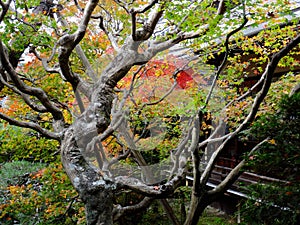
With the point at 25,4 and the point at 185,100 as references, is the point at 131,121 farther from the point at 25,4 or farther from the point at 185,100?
the point at 25,4

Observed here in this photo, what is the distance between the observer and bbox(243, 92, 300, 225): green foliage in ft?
10.3

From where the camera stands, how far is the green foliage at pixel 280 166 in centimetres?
315

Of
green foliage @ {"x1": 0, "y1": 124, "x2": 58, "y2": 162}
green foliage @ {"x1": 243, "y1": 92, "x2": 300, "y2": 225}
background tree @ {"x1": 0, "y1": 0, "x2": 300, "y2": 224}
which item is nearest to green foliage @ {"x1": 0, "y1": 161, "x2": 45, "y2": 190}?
green foliage @ {"x1": 0, "y1": 124, "x2": 58, "y2": 162}

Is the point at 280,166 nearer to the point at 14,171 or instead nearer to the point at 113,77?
the point at 113,77

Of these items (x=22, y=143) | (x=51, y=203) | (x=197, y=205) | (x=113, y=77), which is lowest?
(x=197, y=205)

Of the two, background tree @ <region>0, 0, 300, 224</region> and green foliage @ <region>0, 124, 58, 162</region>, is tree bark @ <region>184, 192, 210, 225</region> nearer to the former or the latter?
background tree @ <region>0, 0, 300, 224</region>

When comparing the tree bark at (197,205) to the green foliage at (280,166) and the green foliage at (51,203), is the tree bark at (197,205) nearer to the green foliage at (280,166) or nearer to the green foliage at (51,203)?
the green foliage at (280,166)

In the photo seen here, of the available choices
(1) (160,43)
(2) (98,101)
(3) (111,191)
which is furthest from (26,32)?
(3) (111,191)

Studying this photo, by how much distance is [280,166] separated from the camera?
3303 millimetres

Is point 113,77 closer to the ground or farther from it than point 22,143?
farther from it

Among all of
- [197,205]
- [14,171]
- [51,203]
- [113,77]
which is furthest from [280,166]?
[14,171]

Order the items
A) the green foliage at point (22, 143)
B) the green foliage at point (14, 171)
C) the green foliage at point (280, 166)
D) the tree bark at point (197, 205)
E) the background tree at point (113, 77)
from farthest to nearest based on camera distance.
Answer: the green foliage at point (14, 171) < the green foliage at point (22, 143) < the tree bark at point (197, 205) < the background tree at point (113, 77) < the green foliage at point (280, 166)

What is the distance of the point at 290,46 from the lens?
4.47 meters

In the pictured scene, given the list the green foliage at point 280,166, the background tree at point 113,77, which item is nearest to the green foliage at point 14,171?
the background tree at point 113,77
